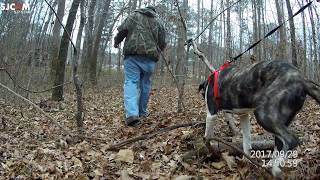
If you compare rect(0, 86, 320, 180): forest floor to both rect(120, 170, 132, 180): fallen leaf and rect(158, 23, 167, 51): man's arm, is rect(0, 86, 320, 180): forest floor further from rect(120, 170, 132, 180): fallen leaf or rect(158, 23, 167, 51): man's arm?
rect(158, 23, 167, 51): man's arm

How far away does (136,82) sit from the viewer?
279 inches

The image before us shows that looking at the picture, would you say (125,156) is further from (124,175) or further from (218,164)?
(218,164)

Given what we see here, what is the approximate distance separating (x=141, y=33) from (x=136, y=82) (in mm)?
895

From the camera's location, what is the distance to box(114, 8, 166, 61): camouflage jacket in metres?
6.93

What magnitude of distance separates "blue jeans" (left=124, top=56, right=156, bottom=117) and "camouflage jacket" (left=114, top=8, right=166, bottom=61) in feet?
0.48

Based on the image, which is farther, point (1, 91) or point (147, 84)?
point (1, 91)

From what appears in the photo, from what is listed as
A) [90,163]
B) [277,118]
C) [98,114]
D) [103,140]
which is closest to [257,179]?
[277,118]

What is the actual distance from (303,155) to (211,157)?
1004 mm

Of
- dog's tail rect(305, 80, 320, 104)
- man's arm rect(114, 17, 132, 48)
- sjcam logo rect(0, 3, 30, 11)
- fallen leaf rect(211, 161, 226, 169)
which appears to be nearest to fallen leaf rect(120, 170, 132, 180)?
fallen leaf rect(211, 161, 226, 169)

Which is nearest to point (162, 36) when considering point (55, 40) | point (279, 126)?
point (279, 126)

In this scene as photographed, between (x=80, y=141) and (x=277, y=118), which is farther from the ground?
(x=277, y=118)

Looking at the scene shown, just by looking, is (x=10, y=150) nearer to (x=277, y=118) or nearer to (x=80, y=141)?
(x=80, y=141)

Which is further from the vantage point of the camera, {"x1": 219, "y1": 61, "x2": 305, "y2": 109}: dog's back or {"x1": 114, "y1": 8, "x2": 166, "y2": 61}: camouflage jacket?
{"x1": 114, "y1": 8, "x2": 166, "y2": 61}: camouflage jacket

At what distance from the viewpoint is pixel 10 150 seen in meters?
5.30
